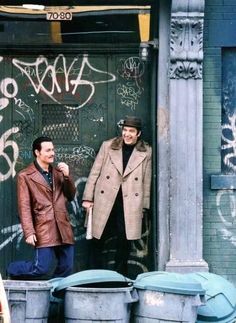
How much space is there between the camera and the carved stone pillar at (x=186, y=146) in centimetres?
1112

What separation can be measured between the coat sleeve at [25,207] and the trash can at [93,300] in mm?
2416

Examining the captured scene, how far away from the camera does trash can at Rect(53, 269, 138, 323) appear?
8047mm

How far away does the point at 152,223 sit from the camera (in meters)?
11.6

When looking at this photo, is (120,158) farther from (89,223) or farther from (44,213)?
(44,213)

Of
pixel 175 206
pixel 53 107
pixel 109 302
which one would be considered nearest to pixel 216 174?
pixel 175 206

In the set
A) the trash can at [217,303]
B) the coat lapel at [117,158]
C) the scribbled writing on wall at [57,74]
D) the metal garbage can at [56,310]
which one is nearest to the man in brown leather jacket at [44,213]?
the coat lapel at [117,158]

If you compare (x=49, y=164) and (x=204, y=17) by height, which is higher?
(x=204, y=17)

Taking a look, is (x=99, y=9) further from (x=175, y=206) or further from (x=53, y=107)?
(x=175, y=206)

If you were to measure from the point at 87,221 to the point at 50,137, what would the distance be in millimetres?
1133

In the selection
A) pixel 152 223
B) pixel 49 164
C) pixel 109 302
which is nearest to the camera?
pixel 109 302

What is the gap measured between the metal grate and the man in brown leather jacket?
2.86 feet

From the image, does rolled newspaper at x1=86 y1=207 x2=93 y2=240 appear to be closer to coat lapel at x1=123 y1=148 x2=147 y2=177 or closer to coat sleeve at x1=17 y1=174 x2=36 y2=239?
coat lapel at x1=123 y1=148 x2=147 y2=177

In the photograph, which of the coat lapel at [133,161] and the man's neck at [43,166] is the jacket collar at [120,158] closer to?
the coat lapel at [133,161]

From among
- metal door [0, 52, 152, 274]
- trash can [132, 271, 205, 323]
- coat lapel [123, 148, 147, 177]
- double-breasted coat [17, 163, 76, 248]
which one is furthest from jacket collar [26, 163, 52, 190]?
trash can [132, 271, 205, 323]
